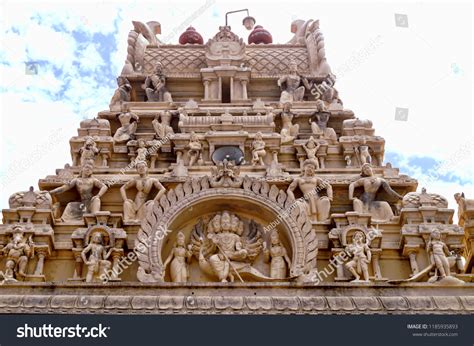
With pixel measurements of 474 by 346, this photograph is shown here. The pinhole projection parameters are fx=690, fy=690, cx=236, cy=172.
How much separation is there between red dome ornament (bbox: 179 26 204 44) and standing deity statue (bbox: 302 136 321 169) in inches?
693

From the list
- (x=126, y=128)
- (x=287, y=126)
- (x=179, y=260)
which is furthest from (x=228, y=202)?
(x=126, y=128)

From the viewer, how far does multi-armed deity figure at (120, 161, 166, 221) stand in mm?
20141

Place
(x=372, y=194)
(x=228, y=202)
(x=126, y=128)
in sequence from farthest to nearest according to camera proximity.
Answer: (x=126, y=128) < (x=372, y=194) < (x=228, y=202)

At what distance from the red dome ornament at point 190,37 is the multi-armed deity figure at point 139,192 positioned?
1925cm

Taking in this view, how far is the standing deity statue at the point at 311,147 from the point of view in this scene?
75.0 feet

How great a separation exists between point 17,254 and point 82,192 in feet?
10.8

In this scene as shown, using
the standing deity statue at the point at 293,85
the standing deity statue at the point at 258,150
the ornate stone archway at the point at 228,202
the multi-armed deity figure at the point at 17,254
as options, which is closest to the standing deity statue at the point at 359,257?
the ornate stone archway at the point at 228,202

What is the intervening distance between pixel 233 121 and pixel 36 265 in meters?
8.86

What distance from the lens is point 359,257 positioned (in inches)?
702

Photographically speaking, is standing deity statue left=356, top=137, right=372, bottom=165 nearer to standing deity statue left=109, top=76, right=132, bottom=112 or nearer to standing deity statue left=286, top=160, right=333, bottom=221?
standing deity statue left=286, top=160, right=333, bottom=221

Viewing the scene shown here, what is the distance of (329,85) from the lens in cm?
2889

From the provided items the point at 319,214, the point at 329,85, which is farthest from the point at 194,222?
the point at 329,85

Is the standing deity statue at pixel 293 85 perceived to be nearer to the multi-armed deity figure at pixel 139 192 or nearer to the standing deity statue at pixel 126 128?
the standing deity statue at pixel 126 128

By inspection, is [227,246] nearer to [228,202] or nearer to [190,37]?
[228,202]
